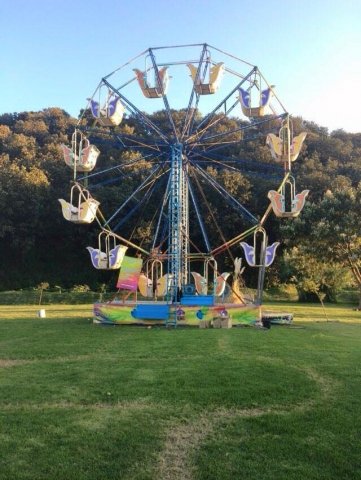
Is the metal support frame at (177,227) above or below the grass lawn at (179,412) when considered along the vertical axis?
above

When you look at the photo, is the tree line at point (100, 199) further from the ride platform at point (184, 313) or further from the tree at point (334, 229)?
the ride platform at point (184, 313)

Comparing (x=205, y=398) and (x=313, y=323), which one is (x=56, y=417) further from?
(x=313, y=323)

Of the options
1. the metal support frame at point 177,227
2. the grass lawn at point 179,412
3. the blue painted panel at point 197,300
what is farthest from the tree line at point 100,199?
the grass lawn at point 179,412

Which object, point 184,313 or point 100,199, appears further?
point 100,199

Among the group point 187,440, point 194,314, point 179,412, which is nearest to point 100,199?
point 194,314

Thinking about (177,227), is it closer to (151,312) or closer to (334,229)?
(151,312)

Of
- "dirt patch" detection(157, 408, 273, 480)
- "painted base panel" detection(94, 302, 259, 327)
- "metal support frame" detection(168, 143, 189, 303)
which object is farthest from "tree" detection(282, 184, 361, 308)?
"dirt patch" detection(157, 408, 273, 480)

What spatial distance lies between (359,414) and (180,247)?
13.7 metres

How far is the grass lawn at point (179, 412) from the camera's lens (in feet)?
16.0

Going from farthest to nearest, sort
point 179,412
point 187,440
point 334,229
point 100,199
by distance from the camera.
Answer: point 100,199 < point 334,229 < point 179,412 < point 187,440

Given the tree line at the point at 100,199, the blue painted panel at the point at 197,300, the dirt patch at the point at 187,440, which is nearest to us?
the dirt patch at the point at 187,440

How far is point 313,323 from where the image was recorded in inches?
784

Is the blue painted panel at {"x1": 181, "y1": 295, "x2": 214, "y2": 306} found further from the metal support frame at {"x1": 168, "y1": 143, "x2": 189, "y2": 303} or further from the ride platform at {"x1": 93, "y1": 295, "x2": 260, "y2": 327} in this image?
the metal support frame at {"x1": 168, "y1": 143, "x2": 189, "y2": 303}

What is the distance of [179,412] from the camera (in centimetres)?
661
